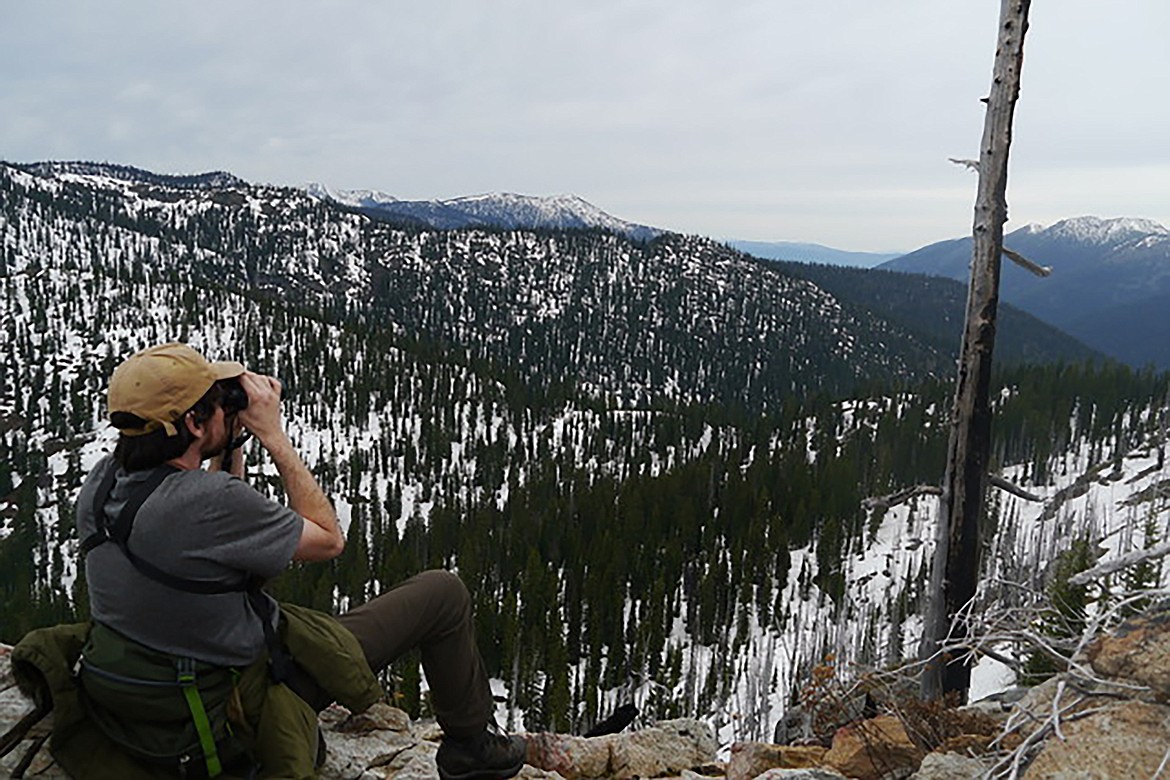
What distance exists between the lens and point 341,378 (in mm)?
140125

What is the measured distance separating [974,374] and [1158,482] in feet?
294

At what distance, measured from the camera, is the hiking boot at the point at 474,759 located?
4.60 metres

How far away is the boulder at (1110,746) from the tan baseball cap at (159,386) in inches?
174

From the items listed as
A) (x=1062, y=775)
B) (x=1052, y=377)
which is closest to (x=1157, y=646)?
(x=1062, y=775)

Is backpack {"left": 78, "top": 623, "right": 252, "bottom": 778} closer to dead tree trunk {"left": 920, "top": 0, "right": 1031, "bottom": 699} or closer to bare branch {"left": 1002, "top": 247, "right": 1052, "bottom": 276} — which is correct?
dead tree trunk {"left": 920, "top": 0, "right": 1031, "bottom": 699}

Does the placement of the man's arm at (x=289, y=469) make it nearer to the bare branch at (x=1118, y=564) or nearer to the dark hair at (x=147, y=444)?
the dark hair at (x=147, y=444)

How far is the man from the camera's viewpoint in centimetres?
316

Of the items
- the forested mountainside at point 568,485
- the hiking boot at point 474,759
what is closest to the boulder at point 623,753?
the hiking boot at point 474,759

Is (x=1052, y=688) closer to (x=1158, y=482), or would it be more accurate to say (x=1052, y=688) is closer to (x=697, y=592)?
(x=697, y=592)

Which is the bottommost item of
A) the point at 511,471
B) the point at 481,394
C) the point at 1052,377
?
the point at 511,471

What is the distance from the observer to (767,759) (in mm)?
6078

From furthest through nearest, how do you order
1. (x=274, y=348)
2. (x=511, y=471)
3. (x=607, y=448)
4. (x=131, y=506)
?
(x=274, y=348), (x=607, y=448), (x=511, y=471), (x=131, y=506)

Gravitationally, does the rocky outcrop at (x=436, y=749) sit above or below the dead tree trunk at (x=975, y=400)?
below

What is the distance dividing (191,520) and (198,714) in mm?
894
